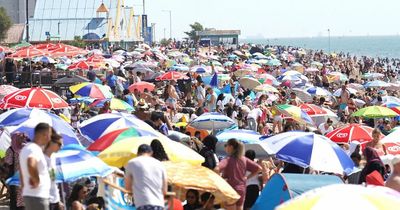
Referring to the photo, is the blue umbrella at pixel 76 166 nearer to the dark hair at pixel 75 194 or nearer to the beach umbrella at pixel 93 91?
the dark hair at pixel 75 194

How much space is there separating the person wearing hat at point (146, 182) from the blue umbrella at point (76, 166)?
36.1 inches

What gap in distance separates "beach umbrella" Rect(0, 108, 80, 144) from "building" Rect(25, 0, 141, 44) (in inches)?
2176

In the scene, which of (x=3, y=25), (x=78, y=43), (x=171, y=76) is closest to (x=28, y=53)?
(x=171, y=76)

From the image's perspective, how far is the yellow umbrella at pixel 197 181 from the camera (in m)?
9.15

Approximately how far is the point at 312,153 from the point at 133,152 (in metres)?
2.71

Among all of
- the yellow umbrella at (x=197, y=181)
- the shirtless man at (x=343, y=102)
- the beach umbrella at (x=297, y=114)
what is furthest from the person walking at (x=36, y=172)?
the shirtless man at (x=343, y=102)

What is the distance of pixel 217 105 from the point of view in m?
23.2

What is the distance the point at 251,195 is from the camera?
1141 centimetres

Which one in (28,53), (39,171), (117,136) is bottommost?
(117,136)

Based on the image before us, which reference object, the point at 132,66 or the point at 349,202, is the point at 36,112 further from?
the point at 132,66

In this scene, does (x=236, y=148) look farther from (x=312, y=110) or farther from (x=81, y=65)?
(x=81, y=65)

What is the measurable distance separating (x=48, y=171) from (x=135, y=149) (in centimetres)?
202

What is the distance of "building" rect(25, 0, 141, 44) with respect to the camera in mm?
68938

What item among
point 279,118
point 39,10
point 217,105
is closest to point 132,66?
point 217,105
